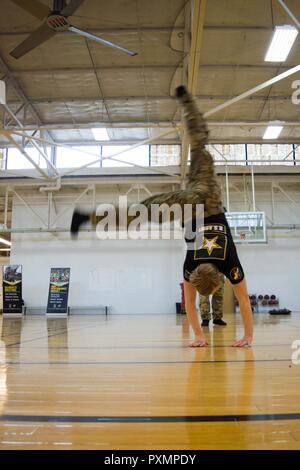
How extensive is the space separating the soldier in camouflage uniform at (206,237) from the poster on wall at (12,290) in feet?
34.8

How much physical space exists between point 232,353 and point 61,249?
12.3 m

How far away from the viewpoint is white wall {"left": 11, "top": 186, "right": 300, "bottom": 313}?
13.7m

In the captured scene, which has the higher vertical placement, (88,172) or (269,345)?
(88,172)

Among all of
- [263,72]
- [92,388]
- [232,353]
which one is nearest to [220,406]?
[92,388]

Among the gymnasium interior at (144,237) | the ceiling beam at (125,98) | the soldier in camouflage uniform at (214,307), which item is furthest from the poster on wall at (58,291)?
the soldier in camouflage uniform at (214,307)

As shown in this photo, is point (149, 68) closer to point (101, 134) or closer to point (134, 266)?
point (101, 134)

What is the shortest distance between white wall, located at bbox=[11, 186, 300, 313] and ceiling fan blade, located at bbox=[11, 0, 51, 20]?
928 centimetres

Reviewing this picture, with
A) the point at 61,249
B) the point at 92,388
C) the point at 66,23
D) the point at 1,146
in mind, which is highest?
the point at 1,146

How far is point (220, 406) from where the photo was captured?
4.15ft

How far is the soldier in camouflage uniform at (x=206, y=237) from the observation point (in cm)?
249

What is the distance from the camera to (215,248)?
9.46 feet

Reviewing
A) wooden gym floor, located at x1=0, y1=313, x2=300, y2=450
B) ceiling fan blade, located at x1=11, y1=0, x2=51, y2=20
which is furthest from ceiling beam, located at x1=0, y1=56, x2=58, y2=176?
wooden gym floor, located at x1=0, y1=313, x2=300, y2=450

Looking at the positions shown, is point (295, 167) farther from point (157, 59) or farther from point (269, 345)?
point (269, 345)

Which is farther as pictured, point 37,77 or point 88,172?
point 88,172
